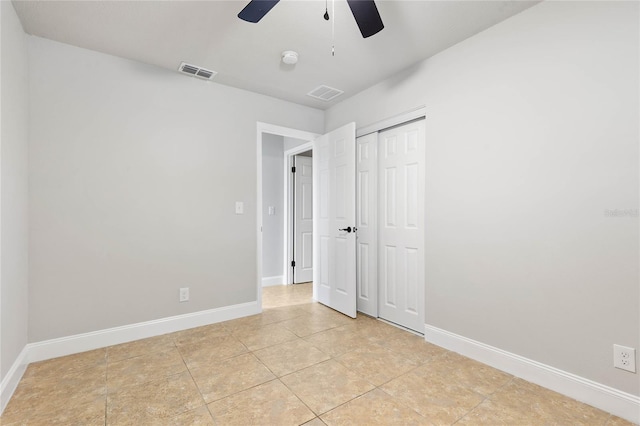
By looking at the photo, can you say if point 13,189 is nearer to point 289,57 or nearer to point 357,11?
point 289,57

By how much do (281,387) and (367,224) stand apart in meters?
1.86

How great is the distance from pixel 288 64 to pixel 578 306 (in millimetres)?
2819

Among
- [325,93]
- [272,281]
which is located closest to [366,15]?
[325,93]

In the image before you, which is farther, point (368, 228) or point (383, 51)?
point (368, 228)

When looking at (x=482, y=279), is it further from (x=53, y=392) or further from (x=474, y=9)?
(x=53, y=392)

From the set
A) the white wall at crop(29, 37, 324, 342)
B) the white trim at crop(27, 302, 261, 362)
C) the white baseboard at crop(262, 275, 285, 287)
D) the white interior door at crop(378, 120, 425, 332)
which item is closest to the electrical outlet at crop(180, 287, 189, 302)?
the white wall at crop(29, 37, 324, 342)

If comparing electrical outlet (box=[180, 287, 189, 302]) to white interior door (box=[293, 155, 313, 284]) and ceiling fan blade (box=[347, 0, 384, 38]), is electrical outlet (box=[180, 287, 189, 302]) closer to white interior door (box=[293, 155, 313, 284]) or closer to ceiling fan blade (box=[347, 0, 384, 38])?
white interior door (box=[293, 155, 313, 284])

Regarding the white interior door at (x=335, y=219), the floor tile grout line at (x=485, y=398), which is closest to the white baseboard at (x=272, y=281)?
the white interior door at (x=335, y=219)

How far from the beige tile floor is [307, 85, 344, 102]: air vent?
8.29 ft

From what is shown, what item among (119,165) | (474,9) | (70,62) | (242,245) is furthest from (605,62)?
(70,62)

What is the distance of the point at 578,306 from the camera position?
183cm

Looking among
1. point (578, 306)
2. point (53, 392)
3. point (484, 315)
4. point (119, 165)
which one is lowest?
point (53, 392)

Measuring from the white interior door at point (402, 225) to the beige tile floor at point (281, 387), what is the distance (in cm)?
35

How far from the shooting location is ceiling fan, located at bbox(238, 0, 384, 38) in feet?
5.09
